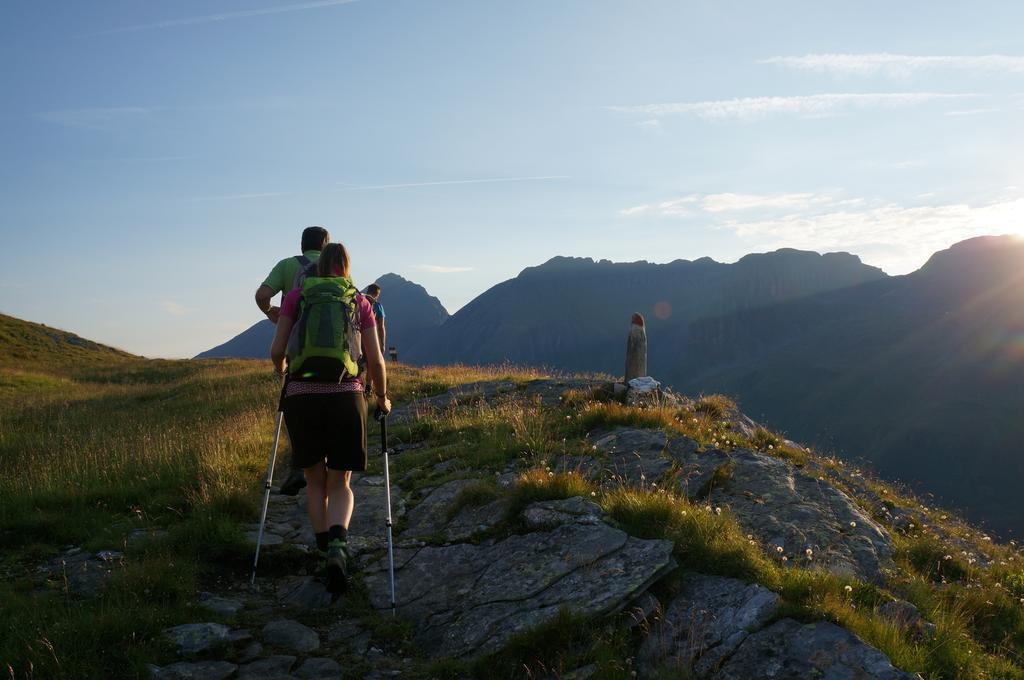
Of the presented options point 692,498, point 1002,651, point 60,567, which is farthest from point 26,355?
point 1002,651

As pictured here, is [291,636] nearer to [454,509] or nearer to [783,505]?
[454,509]

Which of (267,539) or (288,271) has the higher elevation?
(288,271)

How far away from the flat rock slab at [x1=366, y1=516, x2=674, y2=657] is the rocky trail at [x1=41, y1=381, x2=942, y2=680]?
0.02 meters

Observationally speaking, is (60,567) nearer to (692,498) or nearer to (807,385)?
(692,498)

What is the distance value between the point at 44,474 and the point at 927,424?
18252 centimetres

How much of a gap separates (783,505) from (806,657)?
4171mm

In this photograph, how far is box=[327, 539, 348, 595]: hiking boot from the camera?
6.02m

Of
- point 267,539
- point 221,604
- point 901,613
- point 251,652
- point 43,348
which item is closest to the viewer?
point 251,652

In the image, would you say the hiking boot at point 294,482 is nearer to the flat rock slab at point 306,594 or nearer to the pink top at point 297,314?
the flat rock slab at point 306,594

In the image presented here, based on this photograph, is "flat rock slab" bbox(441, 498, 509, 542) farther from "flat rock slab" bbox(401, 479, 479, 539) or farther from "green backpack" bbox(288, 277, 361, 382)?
"green backpack" bbox(288, 277, 361, 382)

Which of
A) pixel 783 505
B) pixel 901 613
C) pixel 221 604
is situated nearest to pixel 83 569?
A: pixel 221 604

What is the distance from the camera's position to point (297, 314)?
643 centimetres

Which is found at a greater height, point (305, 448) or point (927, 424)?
point (305, 448)

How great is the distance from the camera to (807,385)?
655ft
